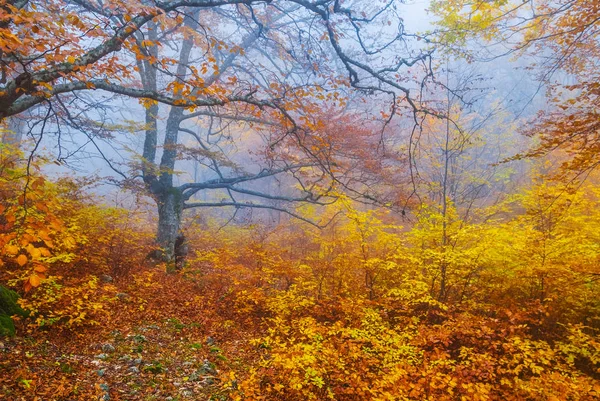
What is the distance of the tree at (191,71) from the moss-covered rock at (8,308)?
2.45 meters

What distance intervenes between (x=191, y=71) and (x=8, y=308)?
4738 millimetres

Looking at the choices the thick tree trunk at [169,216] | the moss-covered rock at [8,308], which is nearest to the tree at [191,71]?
the thick tree trunk at [169,216]

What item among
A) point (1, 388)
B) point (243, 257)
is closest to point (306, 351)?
point (1, 388)

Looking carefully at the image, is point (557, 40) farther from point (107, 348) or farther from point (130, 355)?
point (107, 348)

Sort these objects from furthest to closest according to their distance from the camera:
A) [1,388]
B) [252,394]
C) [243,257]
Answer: [243,257] < [252,394] < [1,388]

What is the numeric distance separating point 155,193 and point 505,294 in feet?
30.7

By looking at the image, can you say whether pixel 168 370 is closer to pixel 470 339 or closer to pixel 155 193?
pixel 470 339

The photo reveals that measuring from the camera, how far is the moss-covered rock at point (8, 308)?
452 cm

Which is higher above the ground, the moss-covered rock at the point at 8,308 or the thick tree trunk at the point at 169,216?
the thick tree trunk at the point at 169,216

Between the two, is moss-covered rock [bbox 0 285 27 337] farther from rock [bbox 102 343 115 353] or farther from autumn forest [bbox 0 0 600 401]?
rock [bbox 102 343 115 353]

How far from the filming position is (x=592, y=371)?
18.2 feet

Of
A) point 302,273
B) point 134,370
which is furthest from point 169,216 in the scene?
point 134,370

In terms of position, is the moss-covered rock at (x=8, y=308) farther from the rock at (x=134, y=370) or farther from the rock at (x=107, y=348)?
the rock at (x=134, y=370)

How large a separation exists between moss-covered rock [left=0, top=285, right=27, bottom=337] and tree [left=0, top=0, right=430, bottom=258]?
245 cm
